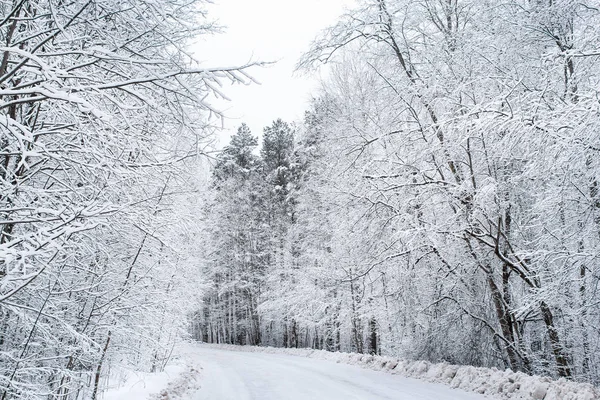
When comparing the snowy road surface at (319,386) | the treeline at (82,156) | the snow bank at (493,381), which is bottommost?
the snowy road surface at (319,386)

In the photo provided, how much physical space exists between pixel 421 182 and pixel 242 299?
81.0ft

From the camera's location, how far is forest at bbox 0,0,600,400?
3137mm

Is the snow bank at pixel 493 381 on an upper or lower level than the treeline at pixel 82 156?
lower

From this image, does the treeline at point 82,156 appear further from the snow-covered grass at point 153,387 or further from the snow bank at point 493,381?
the snow bank at point 493,381

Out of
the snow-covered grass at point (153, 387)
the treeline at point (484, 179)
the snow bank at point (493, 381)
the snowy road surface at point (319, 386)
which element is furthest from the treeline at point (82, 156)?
the snow bank at point (493, 381)

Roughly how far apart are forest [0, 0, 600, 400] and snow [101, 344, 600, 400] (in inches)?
38.4

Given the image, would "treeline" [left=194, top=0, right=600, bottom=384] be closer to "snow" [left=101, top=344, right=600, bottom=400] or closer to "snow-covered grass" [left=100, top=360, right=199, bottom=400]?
"snow" [left=101, top=344, right=600, bottom=400]

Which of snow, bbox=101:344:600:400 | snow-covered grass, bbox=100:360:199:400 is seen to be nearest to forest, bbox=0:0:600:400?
snow-covered grass, bbox=100:360:199:400

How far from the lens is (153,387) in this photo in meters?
8.52

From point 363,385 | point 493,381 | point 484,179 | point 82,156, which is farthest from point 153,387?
point 484,179

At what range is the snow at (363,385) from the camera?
6484 mm

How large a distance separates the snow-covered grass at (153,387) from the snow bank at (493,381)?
513 cm

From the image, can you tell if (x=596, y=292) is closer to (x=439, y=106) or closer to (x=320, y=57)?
(x=439, y=106)

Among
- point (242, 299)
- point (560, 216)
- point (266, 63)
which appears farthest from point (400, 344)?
point (242, 299)
